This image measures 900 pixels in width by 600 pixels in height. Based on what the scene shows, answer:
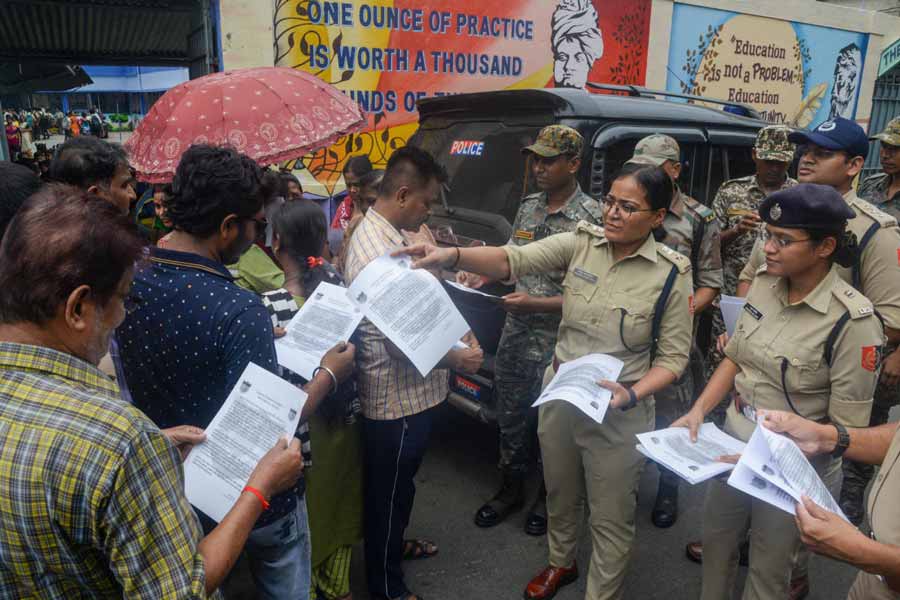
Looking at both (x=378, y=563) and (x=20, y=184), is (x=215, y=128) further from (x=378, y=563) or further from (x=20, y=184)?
(x=378, y=563)

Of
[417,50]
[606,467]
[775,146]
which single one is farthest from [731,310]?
[417,50]

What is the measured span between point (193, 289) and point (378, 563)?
162 cm

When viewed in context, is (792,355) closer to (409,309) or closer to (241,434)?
(409,309)

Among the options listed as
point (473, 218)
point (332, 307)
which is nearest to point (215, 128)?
point (332, 307)

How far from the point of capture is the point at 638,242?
98.5 inches

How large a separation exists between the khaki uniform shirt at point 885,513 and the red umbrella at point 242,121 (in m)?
2.48

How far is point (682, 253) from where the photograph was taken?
134 inches

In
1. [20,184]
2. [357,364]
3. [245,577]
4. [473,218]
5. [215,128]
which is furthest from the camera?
[473,218]

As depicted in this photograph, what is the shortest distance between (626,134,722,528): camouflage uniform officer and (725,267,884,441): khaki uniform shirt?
3.60 feet

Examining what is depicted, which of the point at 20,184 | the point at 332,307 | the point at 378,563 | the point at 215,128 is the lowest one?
the point at 378,563

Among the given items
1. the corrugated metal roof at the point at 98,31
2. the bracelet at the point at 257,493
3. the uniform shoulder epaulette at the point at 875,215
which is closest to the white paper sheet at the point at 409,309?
the bracelet at the point at 257,493

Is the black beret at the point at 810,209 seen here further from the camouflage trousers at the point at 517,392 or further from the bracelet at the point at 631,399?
the camouflage trousers at the point at 517,392

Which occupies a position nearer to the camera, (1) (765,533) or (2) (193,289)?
(2) (193,289)

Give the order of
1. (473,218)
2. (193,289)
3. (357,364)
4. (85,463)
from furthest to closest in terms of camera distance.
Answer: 1. (473,218)
2. (357,364)
3. (193,289)
4. (85,463)
